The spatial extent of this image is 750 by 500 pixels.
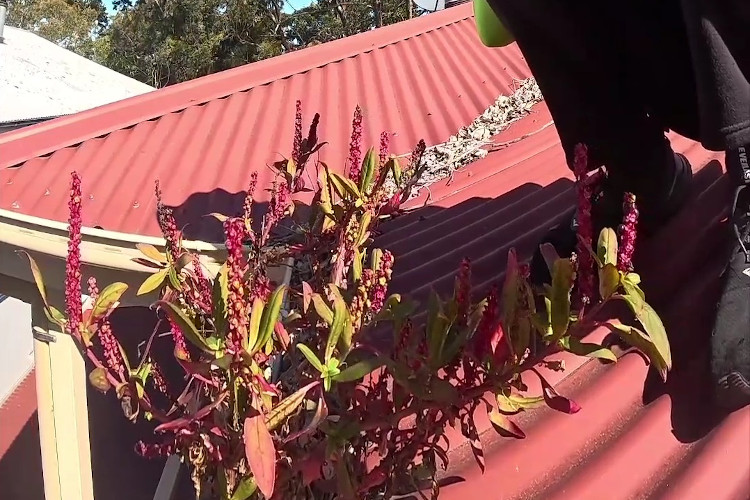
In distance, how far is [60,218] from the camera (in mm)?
2215

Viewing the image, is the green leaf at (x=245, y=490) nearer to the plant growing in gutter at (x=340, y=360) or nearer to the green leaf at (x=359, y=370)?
the plant growing in gutter at (x=340, y=360)

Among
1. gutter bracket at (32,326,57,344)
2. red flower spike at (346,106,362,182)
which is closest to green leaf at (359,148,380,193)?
red flower spike at (346,106,362,182)

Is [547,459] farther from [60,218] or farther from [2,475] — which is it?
Result: [2,475]

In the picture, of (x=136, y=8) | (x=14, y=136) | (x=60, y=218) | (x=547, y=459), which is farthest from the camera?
(x=136, y=8)

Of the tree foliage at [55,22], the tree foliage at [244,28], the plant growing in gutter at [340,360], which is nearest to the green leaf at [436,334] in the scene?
the plant growing in gutter at [340,360]

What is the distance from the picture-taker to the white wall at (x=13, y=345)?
4328mm

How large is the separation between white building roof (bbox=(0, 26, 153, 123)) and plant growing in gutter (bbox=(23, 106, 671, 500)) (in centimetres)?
639

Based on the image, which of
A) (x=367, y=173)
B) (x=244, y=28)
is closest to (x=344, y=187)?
(x=367, y=173)

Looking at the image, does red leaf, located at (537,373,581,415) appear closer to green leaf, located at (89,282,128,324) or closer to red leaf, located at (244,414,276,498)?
red leaf, located at (244,414,276,498)

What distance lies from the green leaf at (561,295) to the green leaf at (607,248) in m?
0.04

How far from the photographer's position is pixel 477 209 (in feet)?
6.22

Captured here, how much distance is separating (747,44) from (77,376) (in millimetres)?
1658

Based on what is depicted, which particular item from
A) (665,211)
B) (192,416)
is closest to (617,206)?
(665,211)

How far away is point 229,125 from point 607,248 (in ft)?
8.89
